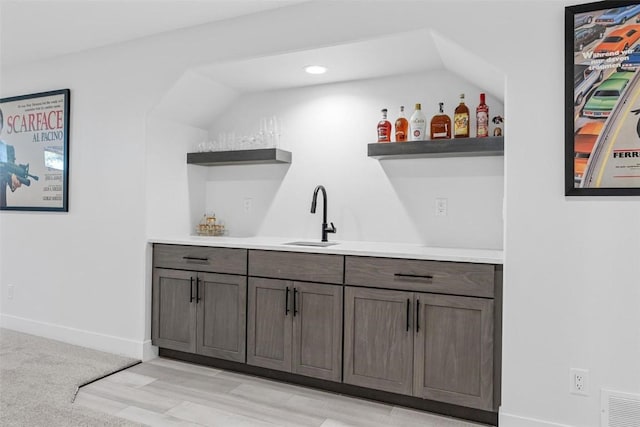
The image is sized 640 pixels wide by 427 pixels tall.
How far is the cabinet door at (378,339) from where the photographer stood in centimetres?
241

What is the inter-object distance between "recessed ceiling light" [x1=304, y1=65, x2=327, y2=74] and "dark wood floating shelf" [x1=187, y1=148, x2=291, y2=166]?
23.4 inches

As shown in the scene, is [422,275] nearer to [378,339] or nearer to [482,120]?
[378,339]

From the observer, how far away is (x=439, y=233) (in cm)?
289

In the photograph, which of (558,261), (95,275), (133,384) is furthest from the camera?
(95,275)

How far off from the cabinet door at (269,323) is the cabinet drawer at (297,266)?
0.06 metres

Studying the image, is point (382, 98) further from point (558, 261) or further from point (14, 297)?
point (14, 297)

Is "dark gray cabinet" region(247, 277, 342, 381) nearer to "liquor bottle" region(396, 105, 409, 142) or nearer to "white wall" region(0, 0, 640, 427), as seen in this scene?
"white wall" region(0, 0, 640, 427)

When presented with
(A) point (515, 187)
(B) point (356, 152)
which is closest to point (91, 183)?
(B) point (356, 152)

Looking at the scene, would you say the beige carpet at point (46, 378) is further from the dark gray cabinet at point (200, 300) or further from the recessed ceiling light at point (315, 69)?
the recessed ceiling light at point (315, 69)

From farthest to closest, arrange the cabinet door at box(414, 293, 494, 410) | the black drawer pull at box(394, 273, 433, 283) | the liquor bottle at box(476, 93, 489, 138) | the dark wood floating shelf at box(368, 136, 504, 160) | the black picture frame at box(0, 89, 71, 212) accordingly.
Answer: the black picture frame at box(0, 89, 71, 212), the liquor bottle at box(476, 93, 489, 138), the dark wood floating shelf at box(368, 136, 504, 160), the black drawer pull at box(394, 273, 433, 283), the cabinet door at box(414, 293, 494, 410)

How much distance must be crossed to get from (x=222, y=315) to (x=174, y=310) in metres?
0.43

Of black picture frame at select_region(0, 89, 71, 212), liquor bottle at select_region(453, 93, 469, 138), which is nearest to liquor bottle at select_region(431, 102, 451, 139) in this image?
liquor bottle at select_region(453, 93, 469, 138)

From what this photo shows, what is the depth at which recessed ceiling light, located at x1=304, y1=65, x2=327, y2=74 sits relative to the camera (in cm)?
291

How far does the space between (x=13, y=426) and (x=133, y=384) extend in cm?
67
